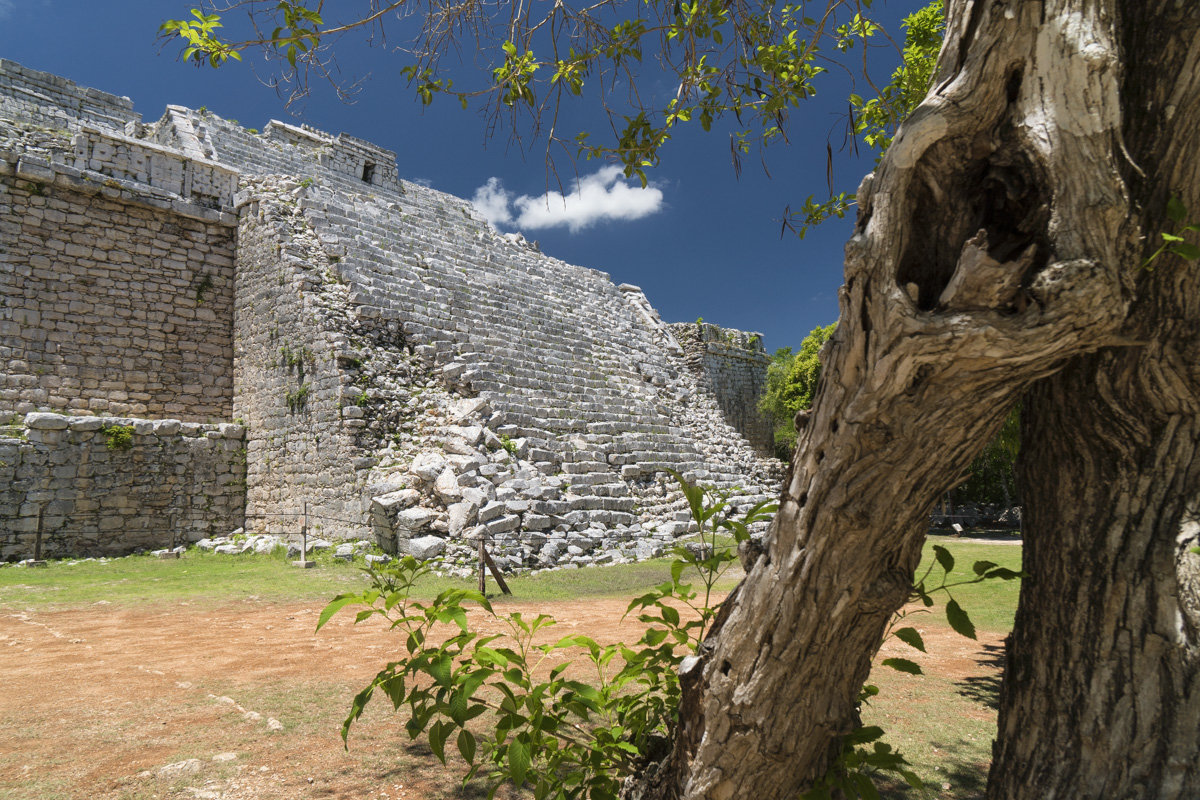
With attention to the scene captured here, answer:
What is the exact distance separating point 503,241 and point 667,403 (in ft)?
21.7

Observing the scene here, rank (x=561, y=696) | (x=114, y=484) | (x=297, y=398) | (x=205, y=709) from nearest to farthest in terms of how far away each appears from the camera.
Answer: (x=561, y=696)
(x=205, y=709)
(x=114, y=484)
(x=297, y=398)

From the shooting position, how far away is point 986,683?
14.3 feet

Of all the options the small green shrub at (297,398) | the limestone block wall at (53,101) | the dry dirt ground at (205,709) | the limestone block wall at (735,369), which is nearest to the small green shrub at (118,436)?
the small green shrub at (297,398)

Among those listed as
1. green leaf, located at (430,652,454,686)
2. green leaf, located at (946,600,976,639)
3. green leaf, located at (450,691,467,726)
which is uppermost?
green leaf, located at (946,600,976,639)

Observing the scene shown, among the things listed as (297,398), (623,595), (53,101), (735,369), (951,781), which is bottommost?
(623,595)

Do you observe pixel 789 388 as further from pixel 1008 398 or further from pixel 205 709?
pixel 1008 398

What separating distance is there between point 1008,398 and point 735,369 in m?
22.6

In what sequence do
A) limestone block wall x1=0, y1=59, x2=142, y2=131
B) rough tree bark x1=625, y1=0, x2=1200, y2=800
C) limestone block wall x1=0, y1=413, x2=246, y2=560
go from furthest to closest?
1. limestone block wall x1=0, y1=59, x2=142, y2=131
2. limestone block wall x1=0, y1=413, x2=246, y2=560
3. rough tree bark x1=625, y1=0, x2=1200, y2=800

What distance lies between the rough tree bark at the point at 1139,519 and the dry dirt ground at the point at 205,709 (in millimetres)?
1640

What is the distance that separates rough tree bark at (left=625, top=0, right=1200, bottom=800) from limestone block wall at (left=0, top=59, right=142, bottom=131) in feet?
60.8

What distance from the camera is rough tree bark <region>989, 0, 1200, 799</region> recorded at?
58.0 inches

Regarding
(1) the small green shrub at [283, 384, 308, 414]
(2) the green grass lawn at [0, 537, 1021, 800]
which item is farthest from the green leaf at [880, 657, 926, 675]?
(1) the small green shrub at [283, 384, 308, 414]

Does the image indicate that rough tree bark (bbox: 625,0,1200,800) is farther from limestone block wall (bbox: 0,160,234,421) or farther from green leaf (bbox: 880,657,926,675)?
limestone block wall (bbox: 0,160,234,421)

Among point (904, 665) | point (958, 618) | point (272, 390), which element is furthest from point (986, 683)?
point (272, 390)
